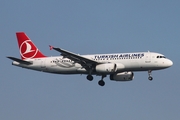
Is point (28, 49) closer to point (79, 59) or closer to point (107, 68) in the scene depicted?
point (79, 59)

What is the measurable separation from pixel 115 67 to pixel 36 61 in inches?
551

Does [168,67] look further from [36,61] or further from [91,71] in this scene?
[36,61]

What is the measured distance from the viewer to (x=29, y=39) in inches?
3378

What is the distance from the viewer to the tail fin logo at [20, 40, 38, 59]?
8264 centimetres

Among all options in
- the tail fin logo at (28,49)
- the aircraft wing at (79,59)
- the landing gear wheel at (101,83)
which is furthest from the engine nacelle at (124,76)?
the tail fin logo at (28,49)

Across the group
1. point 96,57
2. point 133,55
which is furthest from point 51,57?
point 133,55

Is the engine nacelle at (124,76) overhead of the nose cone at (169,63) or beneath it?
beneath

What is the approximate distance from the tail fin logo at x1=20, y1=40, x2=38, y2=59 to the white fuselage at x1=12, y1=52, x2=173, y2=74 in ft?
9.85

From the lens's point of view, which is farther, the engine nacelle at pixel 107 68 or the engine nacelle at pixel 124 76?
the engine nacelle at pixel 124 76

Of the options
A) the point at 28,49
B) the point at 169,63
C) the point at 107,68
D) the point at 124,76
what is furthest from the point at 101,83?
the point at 28,49

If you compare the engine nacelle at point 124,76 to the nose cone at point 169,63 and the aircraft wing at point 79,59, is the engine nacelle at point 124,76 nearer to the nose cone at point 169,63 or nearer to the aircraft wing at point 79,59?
the aircraft wing at point 79,59

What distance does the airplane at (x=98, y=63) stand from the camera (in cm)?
7275

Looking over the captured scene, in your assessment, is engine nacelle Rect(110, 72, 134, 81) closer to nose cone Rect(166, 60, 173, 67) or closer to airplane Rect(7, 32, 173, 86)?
airplane Rect(7, 32, 173, 86)

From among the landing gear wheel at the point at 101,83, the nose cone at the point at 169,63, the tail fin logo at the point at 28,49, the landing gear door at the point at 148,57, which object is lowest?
the landing gear wheel at the point at 101,83
